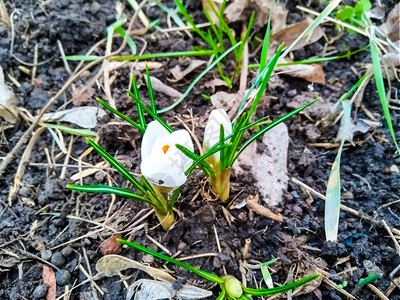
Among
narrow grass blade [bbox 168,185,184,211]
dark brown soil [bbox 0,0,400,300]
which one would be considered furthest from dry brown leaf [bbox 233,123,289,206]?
narrow grass blade [bbox 168,185,184,211]

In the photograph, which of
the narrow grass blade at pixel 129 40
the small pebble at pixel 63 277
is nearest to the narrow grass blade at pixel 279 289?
the small pebble at pixel 63 277

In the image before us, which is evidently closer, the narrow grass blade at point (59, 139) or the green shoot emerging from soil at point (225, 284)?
the green shoot emerging from soil at point (225, 284)

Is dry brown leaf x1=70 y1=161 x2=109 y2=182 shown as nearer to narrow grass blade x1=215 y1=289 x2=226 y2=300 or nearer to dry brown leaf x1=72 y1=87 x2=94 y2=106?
dry brown leaf x1=72 y1=87 x2=94 y2=106

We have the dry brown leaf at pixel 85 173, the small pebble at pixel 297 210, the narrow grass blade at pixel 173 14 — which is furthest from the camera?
the narrow grass blade at pixel 173 14

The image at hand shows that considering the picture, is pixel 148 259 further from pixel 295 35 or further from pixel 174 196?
pixel 295 35

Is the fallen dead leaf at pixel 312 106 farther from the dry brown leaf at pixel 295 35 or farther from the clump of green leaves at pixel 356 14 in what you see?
the clump of green leaves at pixel 356 14

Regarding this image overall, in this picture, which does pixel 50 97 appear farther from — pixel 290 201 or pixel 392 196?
pixel 392 196
